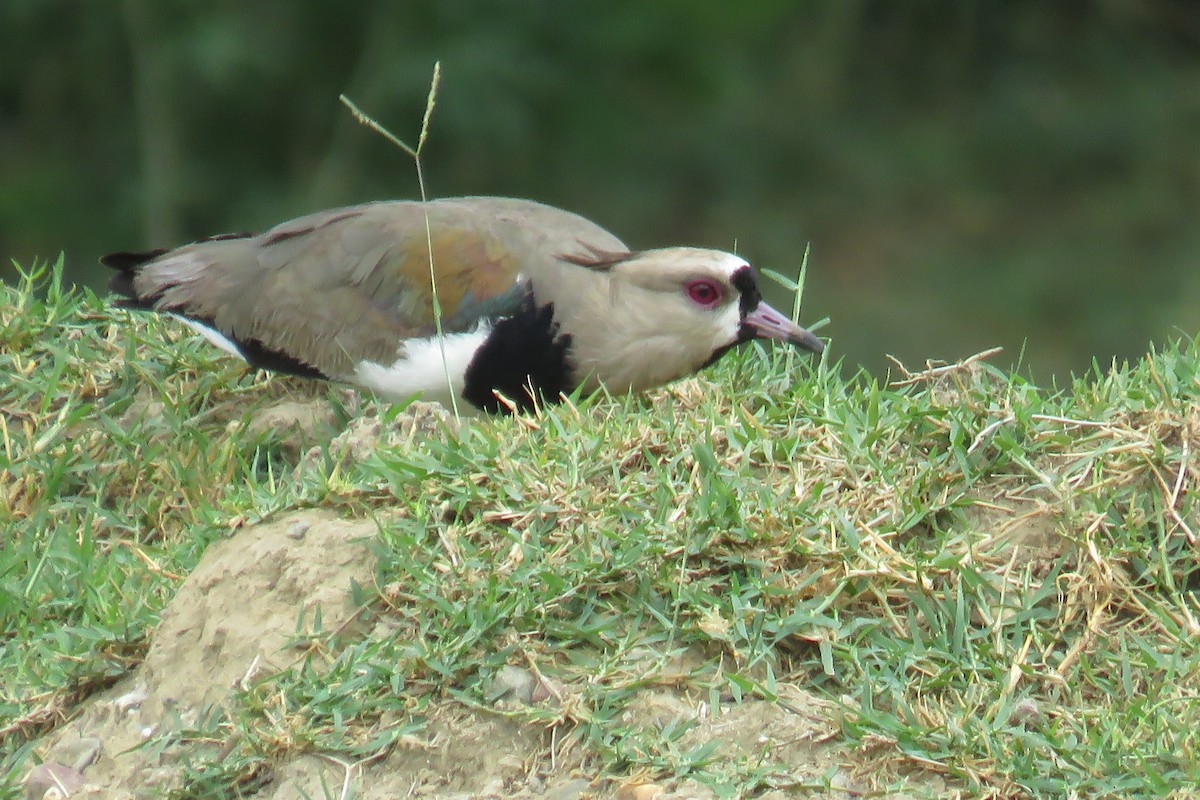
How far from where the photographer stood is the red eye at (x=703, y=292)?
A: 17.3 feet

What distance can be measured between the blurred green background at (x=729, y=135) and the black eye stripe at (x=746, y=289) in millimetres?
4935

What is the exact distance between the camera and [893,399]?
4.28m

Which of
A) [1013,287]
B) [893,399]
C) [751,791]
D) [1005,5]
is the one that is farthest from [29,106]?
[751,791]

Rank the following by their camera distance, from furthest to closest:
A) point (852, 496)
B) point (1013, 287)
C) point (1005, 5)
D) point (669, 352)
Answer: point (1005, 5), point (1013, 287), point (669, 352), point (852, 496)

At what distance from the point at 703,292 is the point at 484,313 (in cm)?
65

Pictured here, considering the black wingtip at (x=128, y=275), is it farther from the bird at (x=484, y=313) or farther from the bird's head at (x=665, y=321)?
the bird's head at (x=665, y=321)

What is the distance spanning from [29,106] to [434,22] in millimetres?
2883

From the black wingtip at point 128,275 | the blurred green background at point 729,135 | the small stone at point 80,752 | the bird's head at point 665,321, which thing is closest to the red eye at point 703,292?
the bird's head at point 665,321

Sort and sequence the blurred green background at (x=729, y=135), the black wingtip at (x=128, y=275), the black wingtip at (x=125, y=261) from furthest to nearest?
the blurred green background at (x=729, y=135)
the black wingtip at (x=125, y=261)
the black wingtip at (x=128, y=275)

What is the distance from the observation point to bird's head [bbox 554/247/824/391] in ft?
17.0

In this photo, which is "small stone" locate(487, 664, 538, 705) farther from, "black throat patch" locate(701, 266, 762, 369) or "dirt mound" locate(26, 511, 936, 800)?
"black throat patch" locate(701, 266, 762, 369)

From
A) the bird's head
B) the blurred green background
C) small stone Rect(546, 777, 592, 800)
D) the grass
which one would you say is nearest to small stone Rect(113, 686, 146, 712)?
the grass

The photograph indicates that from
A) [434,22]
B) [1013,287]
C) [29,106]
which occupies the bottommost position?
[1013,287]

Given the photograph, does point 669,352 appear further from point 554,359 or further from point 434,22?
point 434,22
